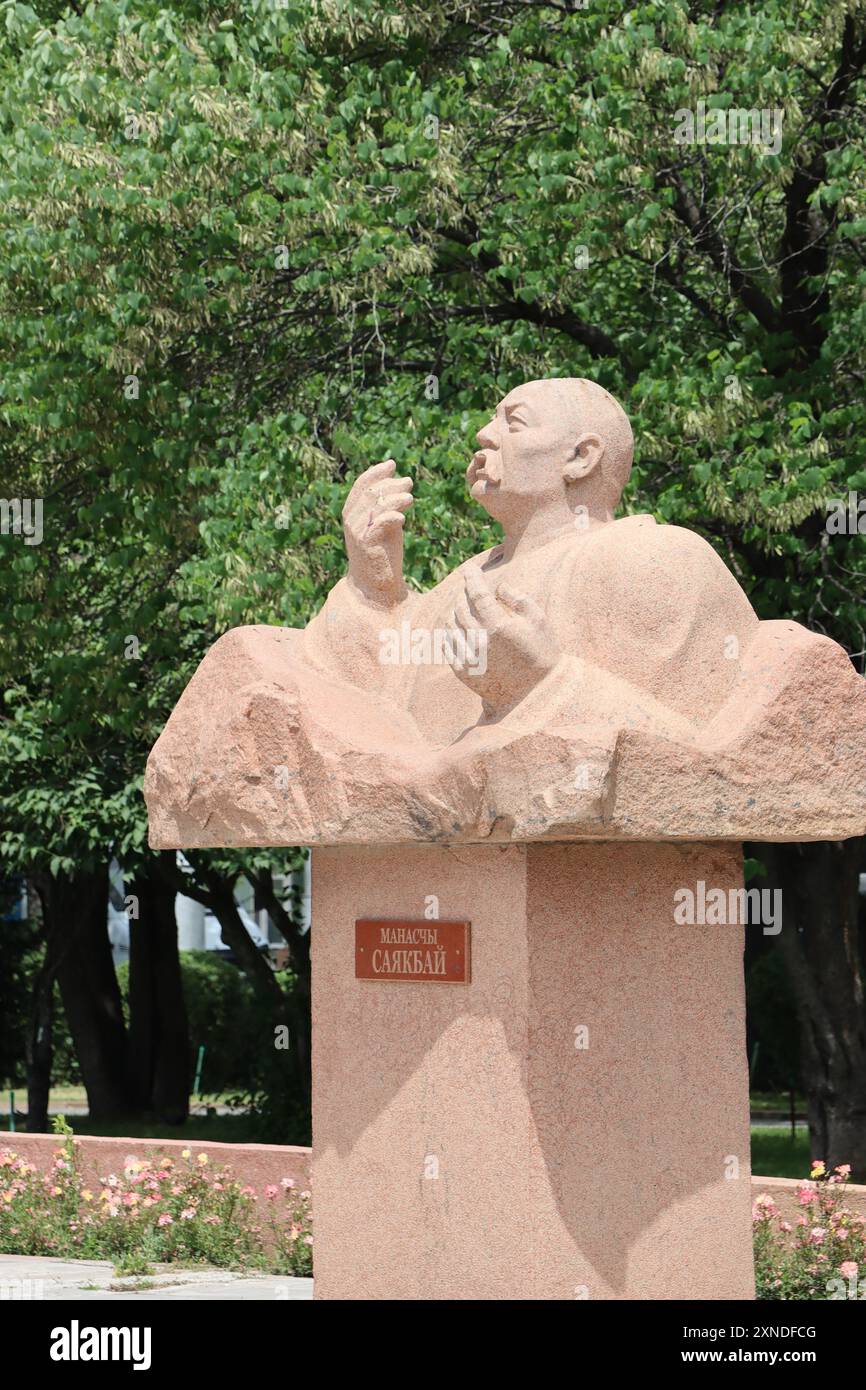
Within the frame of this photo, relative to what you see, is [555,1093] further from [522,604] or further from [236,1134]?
[236,1134]

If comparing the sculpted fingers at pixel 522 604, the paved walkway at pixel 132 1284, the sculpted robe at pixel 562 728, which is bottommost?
the paved walkway at pixel 132 1284

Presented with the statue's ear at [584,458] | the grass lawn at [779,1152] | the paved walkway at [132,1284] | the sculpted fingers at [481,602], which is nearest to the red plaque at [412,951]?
the sculpted fingers at [481,602]

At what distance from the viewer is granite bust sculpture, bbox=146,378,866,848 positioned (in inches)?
261

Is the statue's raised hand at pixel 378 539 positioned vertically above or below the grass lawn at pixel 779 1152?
above

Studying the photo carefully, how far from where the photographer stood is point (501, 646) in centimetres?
685

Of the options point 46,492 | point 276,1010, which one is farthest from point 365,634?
point 276,1010

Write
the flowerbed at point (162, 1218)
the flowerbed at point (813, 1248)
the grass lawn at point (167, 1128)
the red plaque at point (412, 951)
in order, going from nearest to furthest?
1. the red plaque at point (412, 951)
2. the flowerbed at point (813, 1248)
3. the flowerbed at point (162, 1218)
4. the grass lawn at point (167, 1128)

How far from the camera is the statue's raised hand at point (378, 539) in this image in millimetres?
7867

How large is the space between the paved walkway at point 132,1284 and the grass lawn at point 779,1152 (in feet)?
21.5

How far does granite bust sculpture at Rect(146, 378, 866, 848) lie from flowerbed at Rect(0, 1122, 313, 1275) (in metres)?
3.66

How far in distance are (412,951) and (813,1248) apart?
3.29 metres

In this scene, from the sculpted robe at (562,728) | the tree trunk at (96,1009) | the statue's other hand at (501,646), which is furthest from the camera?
the tree trunk at (96,1009)

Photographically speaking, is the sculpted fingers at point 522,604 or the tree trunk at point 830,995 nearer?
the sculpted fingers at point 522,604

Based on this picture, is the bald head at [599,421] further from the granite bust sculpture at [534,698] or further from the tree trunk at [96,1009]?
the tree trunk at [96,1009]
